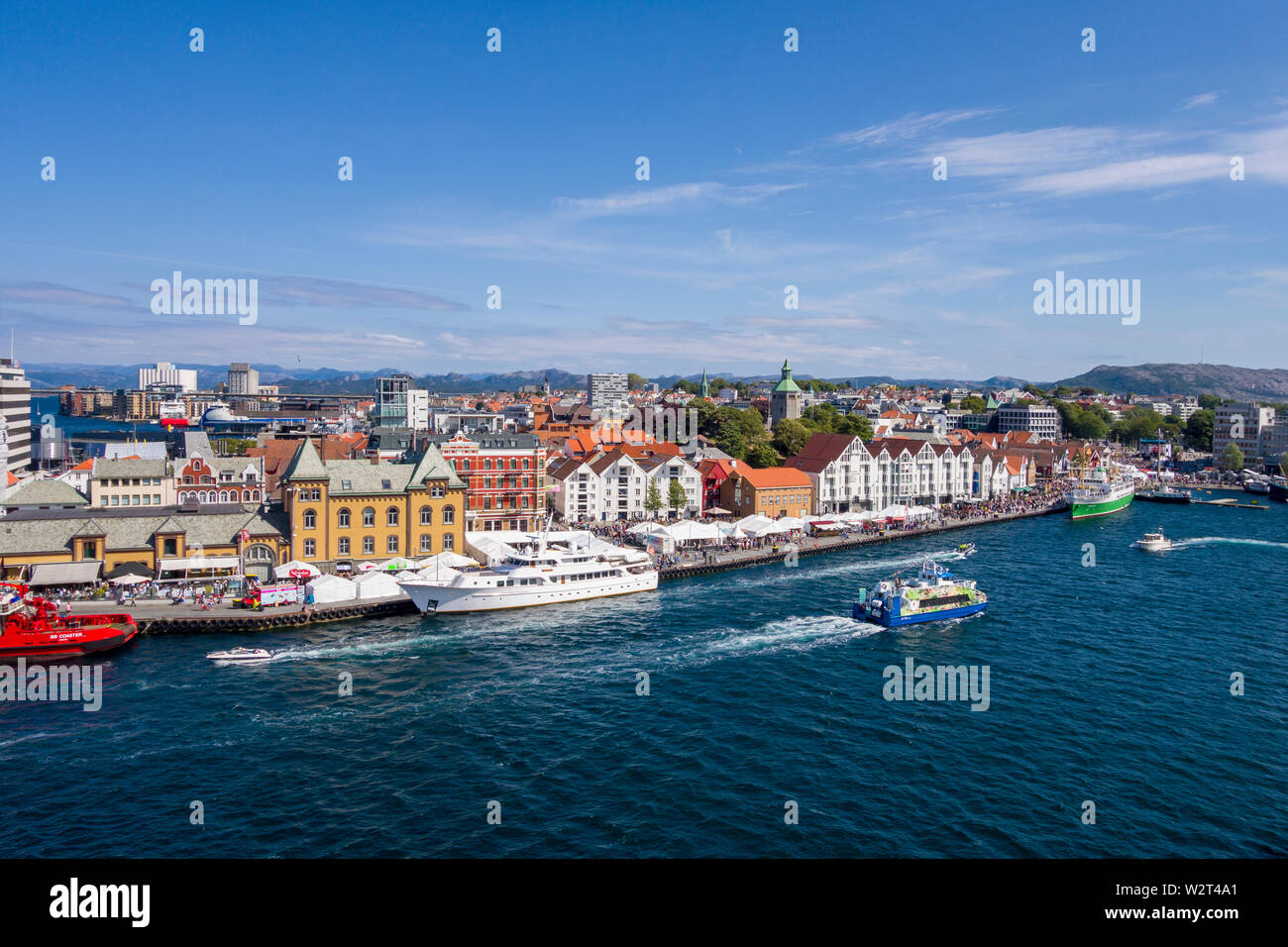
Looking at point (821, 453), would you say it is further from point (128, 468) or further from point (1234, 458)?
point (1234, 458)

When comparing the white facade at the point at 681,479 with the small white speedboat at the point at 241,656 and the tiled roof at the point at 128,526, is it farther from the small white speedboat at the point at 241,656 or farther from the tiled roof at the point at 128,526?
the small white speedboat at the point at 241,656

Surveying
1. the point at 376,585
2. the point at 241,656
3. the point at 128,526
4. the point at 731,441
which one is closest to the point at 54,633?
the point at 241,656

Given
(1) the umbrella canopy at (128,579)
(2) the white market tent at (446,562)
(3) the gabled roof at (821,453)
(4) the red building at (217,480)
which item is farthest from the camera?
(3) the gabled roof at (821,453)

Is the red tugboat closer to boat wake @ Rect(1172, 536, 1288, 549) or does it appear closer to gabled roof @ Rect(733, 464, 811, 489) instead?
gabled roof @ Rect(733, 464, 811, 489)

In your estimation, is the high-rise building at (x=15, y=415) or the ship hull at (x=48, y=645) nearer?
the ship hull at (x=48, y=645)

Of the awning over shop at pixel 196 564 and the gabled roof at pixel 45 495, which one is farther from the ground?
the gabled roof at pixel 45 495

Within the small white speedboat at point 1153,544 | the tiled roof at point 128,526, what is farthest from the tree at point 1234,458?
the tiled roof at point 128,526

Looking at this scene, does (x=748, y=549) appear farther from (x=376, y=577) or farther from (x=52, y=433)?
(x=52, y=433)
